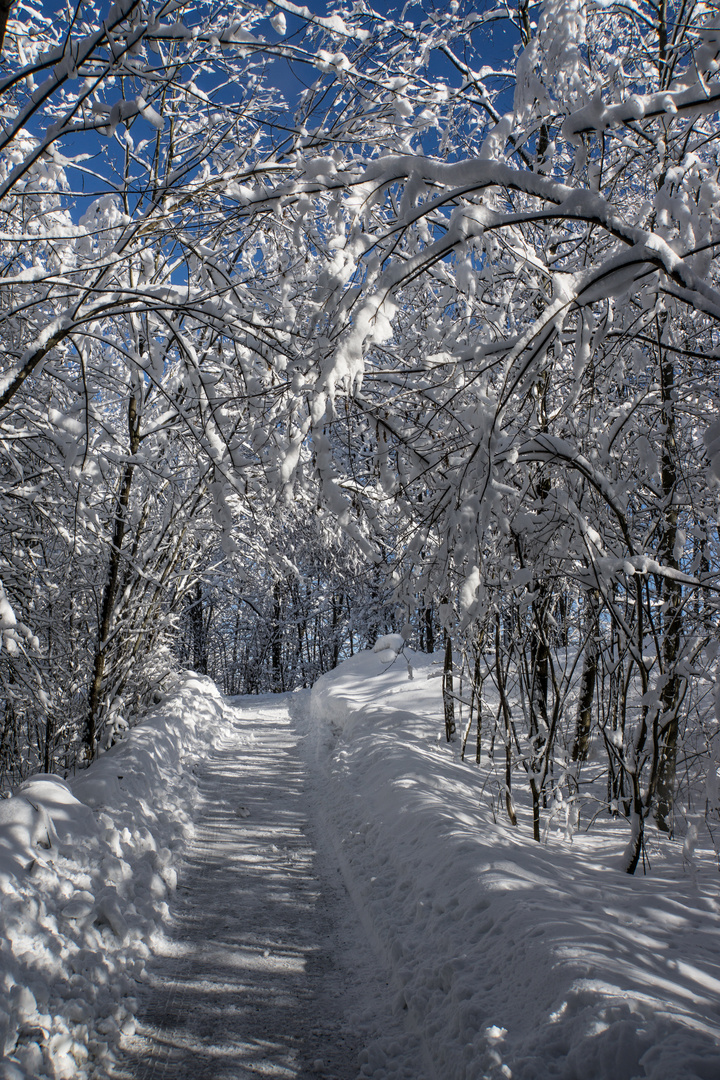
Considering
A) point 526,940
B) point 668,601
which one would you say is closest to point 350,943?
point 526,940

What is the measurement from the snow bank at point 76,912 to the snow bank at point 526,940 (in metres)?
1.31

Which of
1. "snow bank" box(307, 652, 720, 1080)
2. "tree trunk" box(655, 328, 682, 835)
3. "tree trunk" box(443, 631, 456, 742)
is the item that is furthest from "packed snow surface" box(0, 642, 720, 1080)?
"tree trunk" box(443, 631, 456, 742)

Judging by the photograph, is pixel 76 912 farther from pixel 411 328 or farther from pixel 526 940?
pixel 411 328

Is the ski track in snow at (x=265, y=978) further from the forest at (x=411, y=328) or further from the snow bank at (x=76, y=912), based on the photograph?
the forest at (x=411, y=328)

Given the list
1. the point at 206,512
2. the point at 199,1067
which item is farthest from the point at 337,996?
the point at 206,512

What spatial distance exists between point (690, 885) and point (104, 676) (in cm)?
659

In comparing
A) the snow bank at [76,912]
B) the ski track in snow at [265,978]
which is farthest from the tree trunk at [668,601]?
the snow bank at [76,912]

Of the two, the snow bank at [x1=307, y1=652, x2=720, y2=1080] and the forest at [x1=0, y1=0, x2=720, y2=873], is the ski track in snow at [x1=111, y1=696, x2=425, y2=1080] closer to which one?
the snow bank at [x1=307, y1=652, x2=720, y2=1080]

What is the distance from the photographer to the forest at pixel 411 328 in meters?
2.35

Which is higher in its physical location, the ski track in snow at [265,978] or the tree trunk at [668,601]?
the tree trunk at [668,601]

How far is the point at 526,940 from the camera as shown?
8.87 feet

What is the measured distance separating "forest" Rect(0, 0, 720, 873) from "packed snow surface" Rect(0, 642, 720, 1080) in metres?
0.82

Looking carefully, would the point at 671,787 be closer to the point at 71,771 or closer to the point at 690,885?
the point at 690,885

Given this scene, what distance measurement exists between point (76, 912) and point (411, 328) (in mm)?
4218
